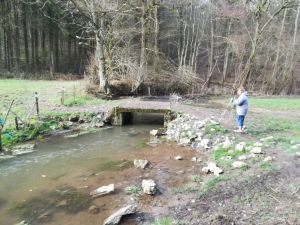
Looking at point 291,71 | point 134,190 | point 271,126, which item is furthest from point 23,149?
point 291,71

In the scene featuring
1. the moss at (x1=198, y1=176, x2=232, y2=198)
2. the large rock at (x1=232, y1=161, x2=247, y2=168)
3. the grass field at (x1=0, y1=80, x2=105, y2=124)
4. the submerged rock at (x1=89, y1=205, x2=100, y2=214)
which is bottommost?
the submerged rock at (x1=89, y1=205, x2=100, y2=214)

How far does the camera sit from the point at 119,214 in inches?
282

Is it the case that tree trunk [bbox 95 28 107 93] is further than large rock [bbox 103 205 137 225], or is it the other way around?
tree trunk [bbox 95 28 107 93]

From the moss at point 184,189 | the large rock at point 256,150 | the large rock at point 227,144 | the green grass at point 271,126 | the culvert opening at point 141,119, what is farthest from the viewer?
the culvert opening at point 141,119

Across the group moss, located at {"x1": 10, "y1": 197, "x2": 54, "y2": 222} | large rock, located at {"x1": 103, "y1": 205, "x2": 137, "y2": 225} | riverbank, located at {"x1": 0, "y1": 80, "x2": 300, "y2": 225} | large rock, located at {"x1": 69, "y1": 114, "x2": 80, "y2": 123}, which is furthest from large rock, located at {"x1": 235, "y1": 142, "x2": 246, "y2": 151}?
large rock, located at {"x1": 69, "y1": 114, "x2": 80, "y2": 123}

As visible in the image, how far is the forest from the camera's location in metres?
23.2

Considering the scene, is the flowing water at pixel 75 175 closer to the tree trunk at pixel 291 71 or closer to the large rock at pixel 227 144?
the large rock at pixel 227 144

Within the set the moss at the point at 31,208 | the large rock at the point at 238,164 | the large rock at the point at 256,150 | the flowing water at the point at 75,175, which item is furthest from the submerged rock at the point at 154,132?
the moss at the point at 31,208

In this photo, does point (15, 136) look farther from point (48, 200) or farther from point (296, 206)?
point (296, 206)

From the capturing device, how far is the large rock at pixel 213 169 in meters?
9.28

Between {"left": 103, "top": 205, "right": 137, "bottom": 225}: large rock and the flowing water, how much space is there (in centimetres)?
24

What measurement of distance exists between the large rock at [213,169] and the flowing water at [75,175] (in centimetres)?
84

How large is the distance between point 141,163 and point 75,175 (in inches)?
88.2

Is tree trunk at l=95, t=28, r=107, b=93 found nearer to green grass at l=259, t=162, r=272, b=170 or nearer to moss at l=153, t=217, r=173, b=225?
green grass at l=259, t=162, r=272, b=170
